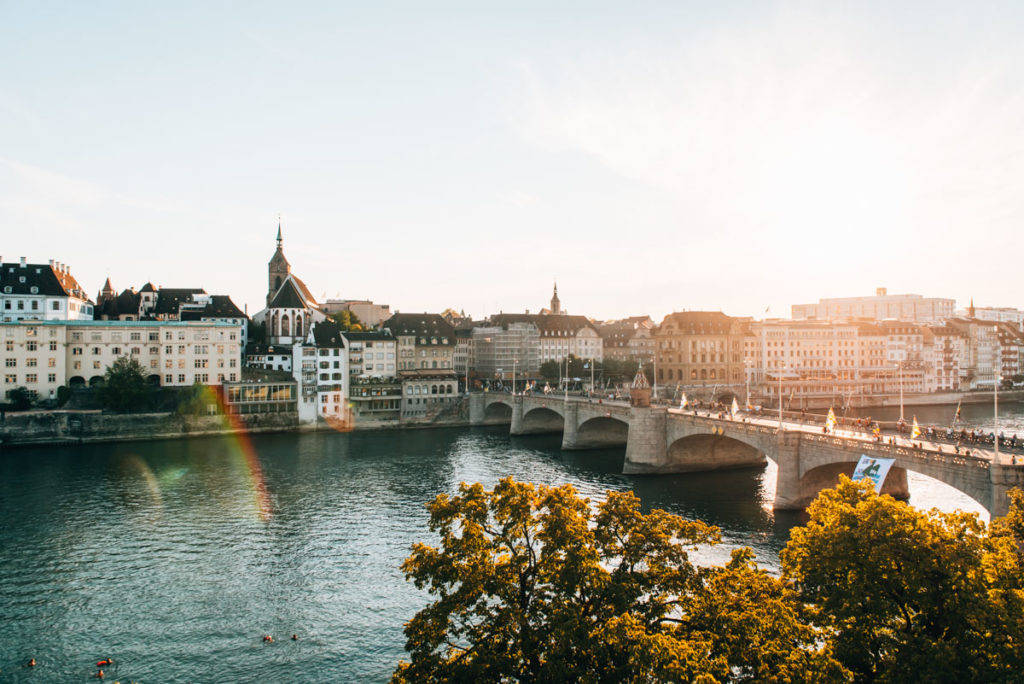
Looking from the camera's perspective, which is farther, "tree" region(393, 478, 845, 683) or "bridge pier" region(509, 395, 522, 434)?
"bridge pier" region(509, 395, 522, 434)

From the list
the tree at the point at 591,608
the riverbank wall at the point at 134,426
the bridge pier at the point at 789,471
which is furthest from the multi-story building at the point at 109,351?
the tree at the point at 591,608

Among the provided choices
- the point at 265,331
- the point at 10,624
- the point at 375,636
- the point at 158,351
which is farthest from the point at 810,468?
the point at 265,331

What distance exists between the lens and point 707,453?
71.1 m

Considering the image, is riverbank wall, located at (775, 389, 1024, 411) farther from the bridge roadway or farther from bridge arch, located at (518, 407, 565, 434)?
the bridge roadway

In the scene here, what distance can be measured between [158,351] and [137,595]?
277ft

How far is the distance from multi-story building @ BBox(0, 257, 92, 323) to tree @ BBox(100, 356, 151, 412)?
19.2 meters

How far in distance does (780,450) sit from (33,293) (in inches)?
4620

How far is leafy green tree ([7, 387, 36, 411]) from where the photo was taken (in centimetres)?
10075

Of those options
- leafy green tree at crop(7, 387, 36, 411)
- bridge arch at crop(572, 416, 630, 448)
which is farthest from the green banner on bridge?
leafy green tree at crop(7, 387, 36, 411)

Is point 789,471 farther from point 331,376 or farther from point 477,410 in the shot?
point 331,376

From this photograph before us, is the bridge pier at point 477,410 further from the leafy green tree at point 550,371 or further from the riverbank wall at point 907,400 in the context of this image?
the riverbank wall at point 907,400

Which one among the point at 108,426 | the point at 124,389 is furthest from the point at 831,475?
the point at 124,389

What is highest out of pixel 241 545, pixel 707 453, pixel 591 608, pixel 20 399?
pixel 591 608

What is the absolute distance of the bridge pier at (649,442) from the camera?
69938mm
